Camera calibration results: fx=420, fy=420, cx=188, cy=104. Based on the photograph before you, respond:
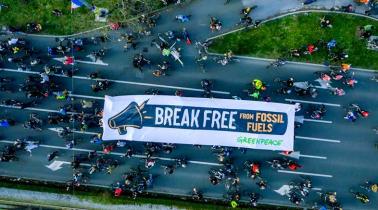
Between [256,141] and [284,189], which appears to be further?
[284,189]

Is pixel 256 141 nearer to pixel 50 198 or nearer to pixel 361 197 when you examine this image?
pixel 361 197

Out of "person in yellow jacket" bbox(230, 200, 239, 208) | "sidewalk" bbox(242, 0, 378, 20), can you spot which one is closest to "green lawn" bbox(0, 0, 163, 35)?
"sidewalk" bbox(242, 0, 378, 20)

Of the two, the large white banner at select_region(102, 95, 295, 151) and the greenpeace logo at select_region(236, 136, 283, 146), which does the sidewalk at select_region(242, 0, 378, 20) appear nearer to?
the large white banner at select_region(102, 95, 295, 151)

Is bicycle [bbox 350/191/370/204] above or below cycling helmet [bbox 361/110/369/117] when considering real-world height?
below

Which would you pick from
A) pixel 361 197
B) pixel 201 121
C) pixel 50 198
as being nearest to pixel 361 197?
pixel 361 197

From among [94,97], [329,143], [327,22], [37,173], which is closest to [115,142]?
[94,97]

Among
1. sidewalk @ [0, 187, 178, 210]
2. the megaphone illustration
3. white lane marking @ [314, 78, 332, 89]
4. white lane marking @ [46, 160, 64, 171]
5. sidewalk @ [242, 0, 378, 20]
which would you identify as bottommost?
sidewalk @ [0, 187, 178, 210]
